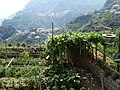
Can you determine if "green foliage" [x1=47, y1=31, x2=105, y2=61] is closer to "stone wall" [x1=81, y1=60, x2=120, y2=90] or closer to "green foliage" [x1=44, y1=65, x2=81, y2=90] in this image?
"stone wall" [x1=81, y1=60, x2=120, y2=90]

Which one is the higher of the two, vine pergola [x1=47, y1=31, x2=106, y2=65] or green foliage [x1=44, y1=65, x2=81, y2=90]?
vine pergola [x1=47, y1=31, x2=106, y2=65]

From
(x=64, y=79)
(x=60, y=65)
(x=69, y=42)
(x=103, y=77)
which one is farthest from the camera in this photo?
(x=60, y=65)

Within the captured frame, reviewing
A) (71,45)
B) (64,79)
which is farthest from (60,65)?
(64,79)

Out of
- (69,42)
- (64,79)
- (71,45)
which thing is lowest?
(64,79)

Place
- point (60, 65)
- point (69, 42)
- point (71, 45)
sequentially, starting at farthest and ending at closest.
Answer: point (60, 65) → point (71, 45) → point (69, 42)

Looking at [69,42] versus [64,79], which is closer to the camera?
[64,79]

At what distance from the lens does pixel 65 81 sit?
1678 centimetres

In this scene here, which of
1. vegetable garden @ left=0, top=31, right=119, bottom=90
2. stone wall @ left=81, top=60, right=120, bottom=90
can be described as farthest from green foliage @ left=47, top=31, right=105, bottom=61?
stone wall @ left=81, top=60, right=120, bottom=90

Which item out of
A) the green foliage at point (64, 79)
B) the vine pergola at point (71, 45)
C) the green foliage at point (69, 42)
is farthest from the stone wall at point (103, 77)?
the green foliage at point (64, 79)

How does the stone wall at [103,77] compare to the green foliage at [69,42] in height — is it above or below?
below

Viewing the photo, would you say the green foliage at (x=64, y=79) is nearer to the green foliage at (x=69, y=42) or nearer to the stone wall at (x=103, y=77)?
the stone wall at (x=103, y=77)

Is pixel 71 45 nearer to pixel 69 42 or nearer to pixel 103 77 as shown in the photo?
pixel 69 42

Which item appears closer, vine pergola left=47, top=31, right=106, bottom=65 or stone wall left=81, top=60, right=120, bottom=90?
stone wall left=81, top=60, right=120, bottom=90

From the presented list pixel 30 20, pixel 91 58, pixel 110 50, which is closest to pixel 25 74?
pixel 91 58
